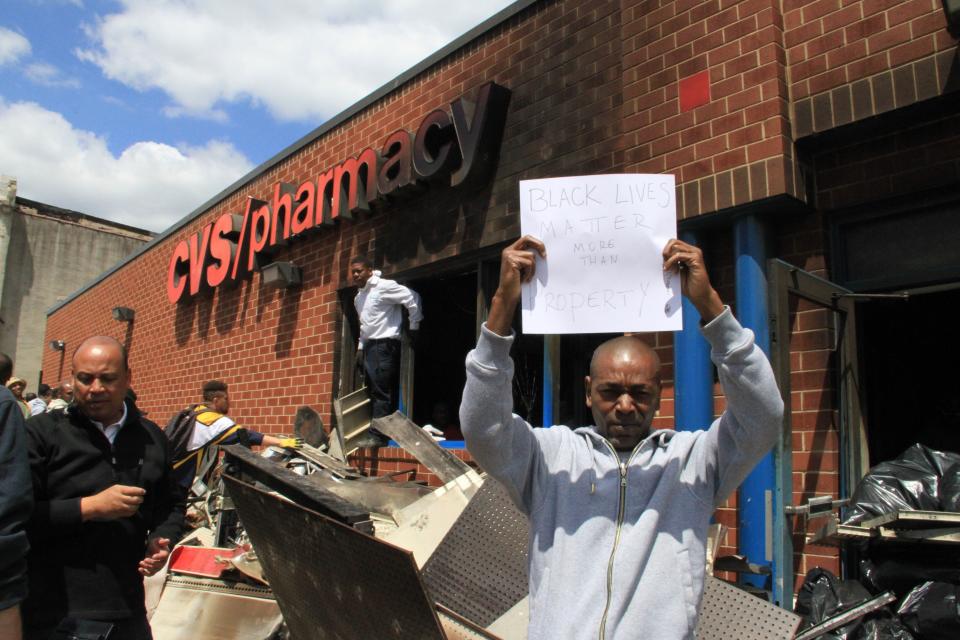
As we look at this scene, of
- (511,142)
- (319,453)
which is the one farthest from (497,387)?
(319,453)

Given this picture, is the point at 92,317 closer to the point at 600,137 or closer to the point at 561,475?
the point at 600,137

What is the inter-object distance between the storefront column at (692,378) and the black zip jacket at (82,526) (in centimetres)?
316

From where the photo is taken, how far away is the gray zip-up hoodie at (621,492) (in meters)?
1.84

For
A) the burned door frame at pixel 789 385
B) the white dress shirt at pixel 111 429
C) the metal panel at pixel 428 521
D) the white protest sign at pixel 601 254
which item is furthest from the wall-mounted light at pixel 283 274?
the white protest sign at pixel 601 254

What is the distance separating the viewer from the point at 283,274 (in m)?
9.20

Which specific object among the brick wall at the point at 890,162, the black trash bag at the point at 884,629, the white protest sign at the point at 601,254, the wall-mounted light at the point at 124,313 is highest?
the wall-mounted light at the point at 124,313

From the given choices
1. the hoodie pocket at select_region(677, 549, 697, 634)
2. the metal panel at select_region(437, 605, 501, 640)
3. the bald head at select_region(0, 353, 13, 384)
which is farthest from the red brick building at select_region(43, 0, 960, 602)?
the bald head at select_region(0, 353, 13, 384)

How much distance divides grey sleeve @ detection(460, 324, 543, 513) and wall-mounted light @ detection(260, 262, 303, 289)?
24.9ft

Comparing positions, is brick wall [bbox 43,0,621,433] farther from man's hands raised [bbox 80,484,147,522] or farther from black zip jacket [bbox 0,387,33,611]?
black zip jacket [bbox 0,387,33,611]

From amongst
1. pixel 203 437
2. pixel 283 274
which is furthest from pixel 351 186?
pixel 203 437

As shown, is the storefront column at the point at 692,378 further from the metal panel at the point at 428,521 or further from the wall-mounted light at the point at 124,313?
the wall-mounted light at the point at 124,313

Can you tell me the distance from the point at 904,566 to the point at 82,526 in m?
3.85

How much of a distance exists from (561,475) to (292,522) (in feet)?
4.07

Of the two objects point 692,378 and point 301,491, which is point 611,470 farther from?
point 692,378
